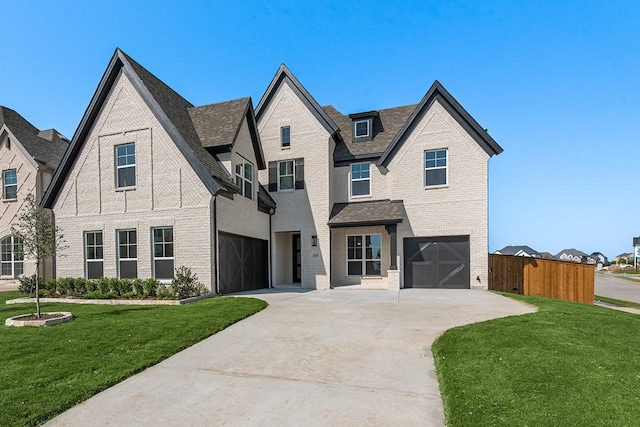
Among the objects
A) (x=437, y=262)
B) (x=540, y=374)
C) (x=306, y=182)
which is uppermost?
(x=306, y=182)

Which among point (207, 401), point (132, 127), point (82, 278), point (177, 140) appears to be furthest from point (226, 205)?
point (207, 401)

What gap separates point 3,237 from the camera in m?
19.7

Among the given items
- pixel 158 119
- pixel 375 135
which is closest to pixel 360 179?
pixel 375 135

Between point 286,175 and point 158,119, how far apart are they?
280 inches

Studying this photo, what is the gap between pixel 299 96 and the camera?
62.0 feet

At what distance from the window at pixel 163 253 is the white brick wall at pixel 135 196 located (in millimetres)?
261

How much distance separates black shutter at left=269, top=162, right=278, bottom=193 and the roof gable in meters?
4.33

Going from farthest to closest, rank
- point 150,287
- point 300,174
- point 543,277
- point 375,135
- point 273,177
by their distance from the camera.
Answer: point 375,135 < point 273,177 < point 300,174 < point 543,277 < point 150,287

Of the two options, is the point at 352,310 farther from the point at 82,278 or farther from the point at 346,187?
the point at 82,278

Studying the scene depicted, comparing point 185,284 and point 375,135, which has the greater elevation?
point 375,135

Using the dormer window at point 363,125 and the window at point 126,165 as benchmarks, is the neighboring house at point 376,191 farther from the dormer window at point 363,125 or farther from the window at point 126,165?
the window at point 126,165

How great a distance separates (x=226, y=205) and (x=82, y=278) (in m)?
6.55

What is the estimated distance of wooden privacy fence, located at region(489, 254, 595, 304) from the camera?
15.3 meters

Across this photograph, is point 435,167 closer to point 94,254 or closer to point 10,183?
point 94,254
